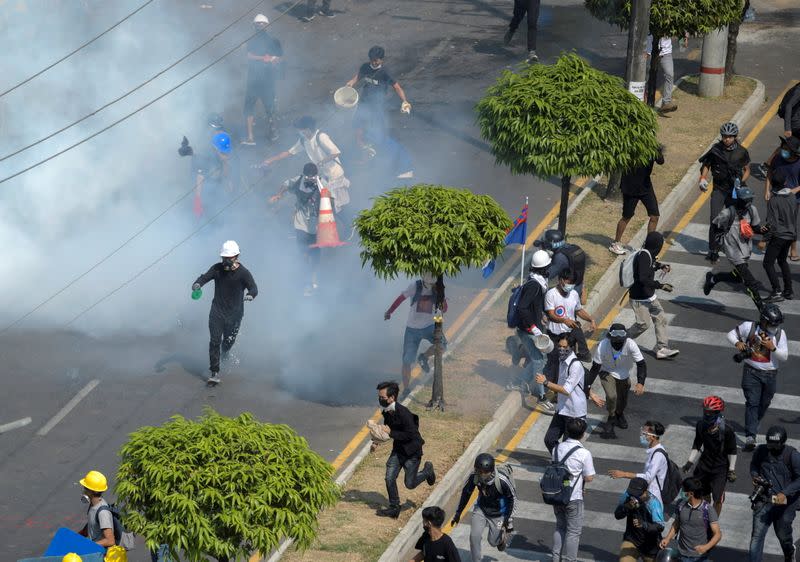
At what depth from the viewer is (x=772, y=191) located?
19.3 meters

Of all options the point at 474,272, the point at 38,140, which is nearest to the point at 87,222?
the point at 38,140

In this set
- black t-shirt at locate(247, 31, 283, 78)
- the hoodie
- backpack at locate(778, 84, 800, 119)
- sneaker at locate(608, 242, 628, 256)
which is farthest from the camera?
black t-shirt at locate(247, 31, 283, 78)

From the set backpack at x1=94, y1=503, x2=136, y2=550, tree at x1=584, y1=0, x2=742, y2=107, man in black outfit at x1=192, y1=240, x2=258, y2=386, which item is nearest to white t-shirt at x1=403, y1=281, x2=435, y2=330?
man in black outfit at x1=192, y1=240, x2=258, y2=386

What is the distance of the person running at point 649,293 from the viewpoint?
689 inches

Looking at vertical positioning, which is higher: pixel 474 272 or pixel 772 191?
pixel 772 191

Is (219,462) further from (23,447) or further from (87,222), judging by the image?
(87,222)

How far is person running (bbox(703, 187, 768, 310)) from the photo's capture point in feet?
60.5

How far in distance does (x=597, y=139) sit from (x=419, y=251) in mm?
3281

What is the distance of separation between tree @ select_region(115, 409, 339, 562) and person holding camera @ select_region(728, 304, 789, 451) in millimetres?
5222

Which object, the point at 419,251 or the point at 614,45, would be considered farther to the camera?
the point at 614,45

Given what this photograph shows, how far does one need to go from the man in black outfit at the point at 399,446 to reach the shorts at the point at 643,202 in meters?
6.21

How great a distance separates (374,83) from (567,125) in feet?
19.8

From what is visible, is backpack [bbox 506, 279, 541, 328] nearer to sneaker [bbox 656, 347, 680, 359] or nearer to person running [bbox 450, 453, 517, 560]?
sneaker [bbox 656, 347, 680, 359]

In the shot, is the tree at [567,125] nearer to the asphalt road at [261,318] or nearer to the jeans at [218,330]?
the asphalt road at [261,318]
